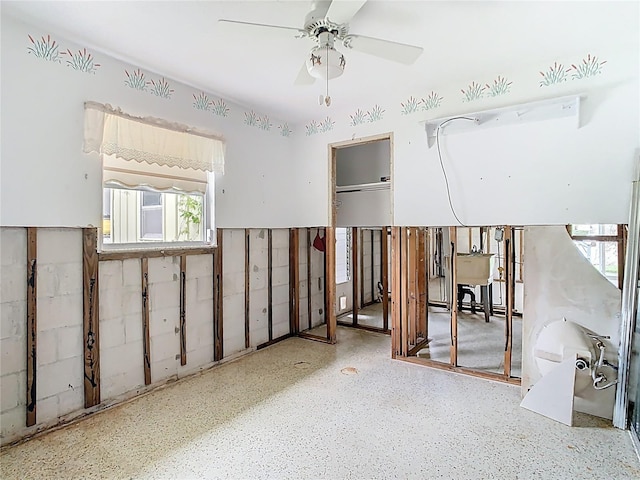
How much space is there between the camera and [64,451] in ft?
7.11

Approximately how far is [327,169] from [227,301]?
1849 millimetres

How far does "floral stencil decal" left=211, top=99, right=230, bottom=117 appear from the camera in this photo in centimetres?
343

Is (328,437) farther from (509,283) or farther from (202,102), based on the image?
(202,102)

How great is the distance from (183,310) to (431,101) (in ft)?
9.96

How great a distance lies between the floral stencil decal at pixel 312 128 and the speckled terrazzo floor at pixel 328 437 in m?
2.72

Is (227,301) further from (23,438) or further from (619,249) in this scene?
(619,249)

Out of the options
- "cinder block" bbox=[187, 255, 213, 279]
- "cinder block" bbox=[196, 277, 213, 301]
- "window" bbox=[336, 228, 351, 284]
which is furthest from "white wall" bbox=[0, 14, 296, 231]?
"window" bbox=[336, 228, 351, 284]

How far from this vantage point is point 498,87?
3051 mm

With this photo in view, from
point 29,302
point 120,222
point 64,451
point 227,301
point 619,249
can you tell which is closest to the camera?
point 64,451

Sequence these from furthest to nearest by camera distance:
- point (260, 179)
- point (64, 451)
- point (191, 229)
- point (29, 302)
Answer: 1. point (260, 179)
2. point (191, 229)
3. point (29, 302)
4. point (64, 451)

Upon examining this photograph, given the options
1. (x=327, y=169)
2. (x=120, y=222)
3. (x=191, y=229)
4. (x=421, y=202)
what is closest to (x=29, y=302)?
(x=120, y=222)

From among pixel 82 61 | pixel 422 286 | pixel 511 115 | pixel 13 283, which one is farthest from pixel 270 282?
pixel 511 115

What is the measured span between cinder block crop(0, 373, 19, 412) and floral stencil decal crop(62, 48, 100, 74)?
211 cm

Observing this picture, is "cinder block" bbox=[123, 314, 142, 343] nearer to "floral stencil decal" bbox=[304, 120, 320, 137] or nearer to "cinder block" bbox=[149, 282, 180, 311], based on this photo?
"cinder block" bbox=[149, 282, 180, 311]
